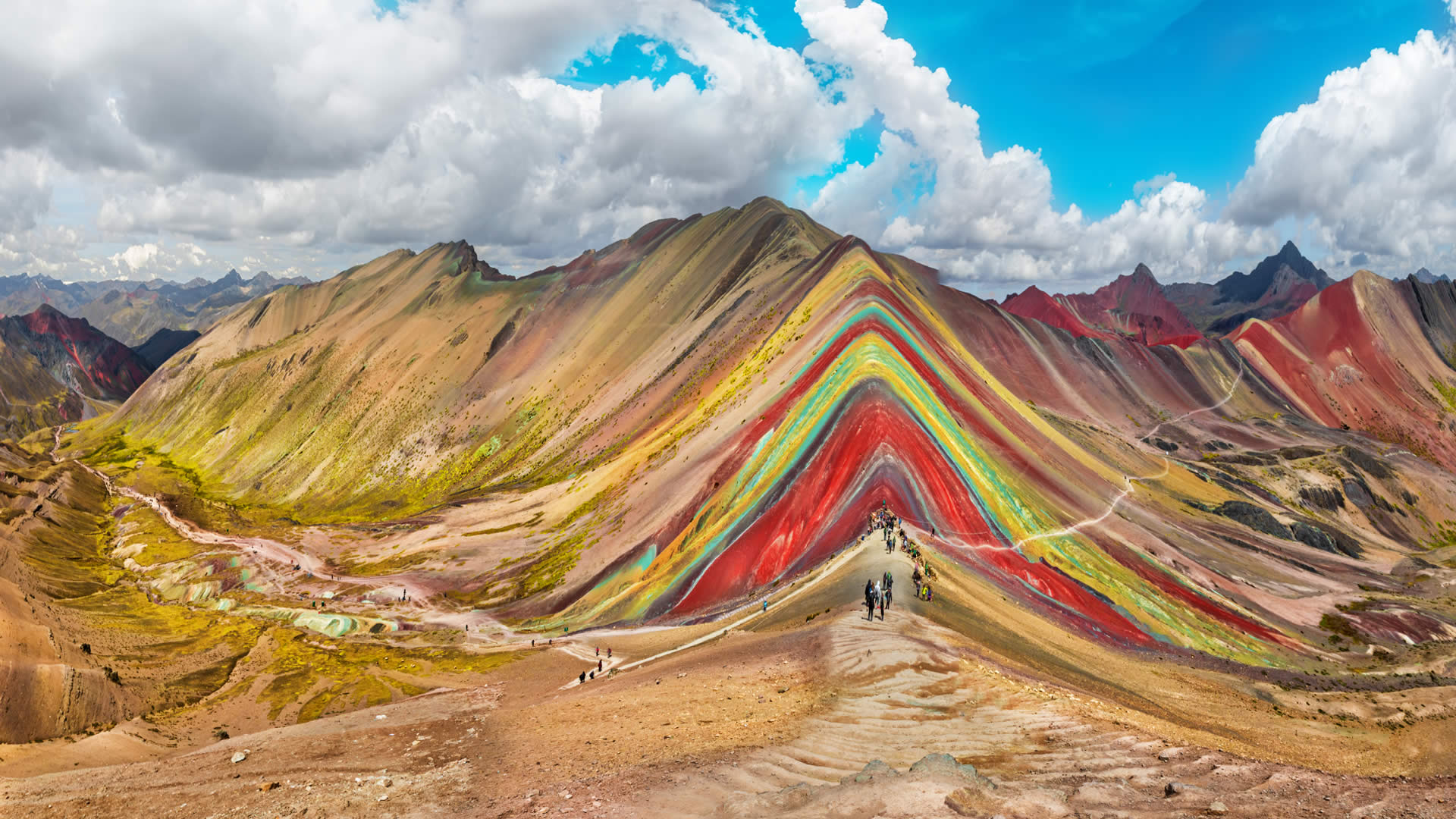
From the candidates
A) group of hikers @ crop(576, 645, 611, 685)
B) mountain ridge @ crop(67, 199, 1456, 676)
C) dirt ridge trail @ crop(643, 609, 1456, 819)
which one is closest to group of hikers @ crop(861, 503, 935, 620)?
mountain ridge @ crop(67, 199, 1456, 676)

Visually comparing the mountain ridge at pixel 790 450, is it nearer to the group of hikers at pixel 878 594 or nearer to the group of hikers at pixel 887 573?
the group of hikers at pixel 887 573

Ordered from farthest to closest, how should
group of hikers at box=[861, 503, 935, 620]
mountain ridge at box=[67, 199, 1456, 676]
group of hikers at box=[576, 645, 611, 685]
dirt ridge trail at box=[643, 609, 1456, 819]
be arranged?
mountain ridge at box=[67, 199, 1456, 676] → group of hikers at box=[576, 645, 611, 685] → group of hikers at box=[861, 503, 935, 620] → dirt ridge trail at box=[643, 609, 1456, 819]

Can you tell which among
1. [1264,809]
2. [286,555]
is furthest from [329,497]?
[1264,809]

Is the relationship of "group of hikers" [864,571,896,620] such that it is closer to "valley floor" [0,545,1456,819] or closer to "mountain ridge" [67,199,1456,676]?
"valley floor" [0,545,1456,819]

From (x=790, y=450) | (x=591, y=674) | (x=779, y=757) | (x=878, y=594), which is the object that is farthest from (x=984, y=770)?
(x=790, y=450)

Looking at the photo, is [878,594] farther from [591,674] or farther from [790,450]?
[790,450]
